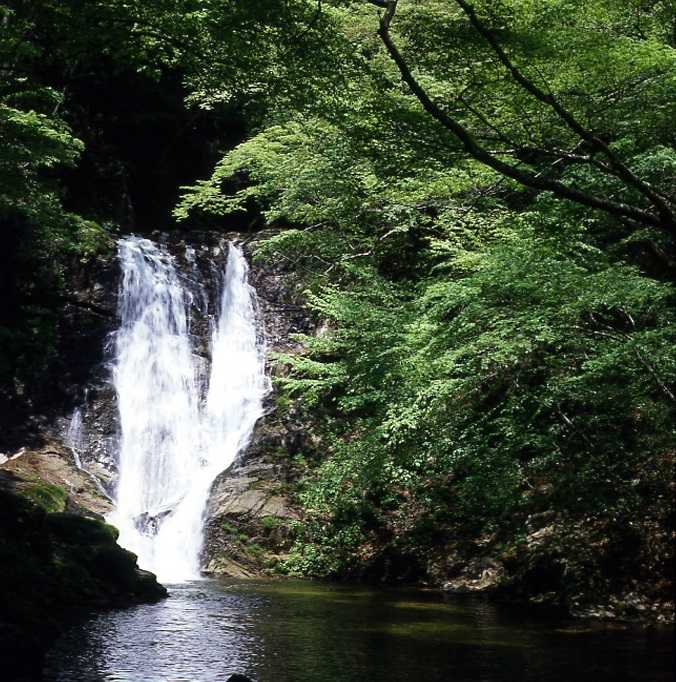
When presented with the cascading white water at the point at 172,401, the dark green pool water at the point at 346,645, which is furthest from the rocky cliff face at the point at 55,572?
the cascading white water at the point at 172,401

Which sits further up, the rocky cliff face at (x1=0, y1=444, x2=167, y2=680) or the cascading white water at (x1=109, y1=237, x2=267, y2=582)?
the cascading white water at (x1=109, y1=237, x2=267, y2=582)

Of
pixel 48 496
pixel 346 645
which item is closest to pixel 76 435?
pixel 48 496

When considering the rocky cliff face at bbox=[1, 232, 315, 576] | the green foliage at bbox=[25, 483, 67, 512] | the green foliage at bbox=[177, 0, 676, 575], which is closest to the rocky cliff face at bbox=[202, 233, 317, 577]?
the rocky cliff face at bbox=[1, 232, 315, 576]

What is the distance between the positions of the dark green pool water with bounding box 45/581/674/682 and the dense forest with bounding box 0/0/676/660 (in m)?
1.76

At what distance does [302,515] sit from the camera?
16.9 meters

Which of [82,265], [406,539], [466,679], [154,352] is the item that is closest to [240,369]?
[154,352]

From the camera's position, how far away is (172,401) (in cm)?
1906

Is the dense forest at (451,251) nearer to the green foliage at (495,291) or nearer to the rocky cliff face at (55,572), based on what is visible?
the green foliage at (495,291)

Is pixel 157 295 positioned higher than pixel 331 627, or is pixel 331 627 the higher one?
pixel 157 295

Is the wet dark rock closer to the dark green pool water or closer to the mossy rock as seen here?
the mossy rock

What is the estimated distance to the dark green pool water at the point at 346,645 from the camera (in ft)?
23.5

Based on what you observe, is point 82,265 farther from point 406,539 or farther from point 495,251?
point 495,251

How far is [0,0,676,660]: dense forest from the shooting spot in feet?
22.7

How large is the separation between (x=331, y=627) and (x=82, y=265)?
13330 mm
